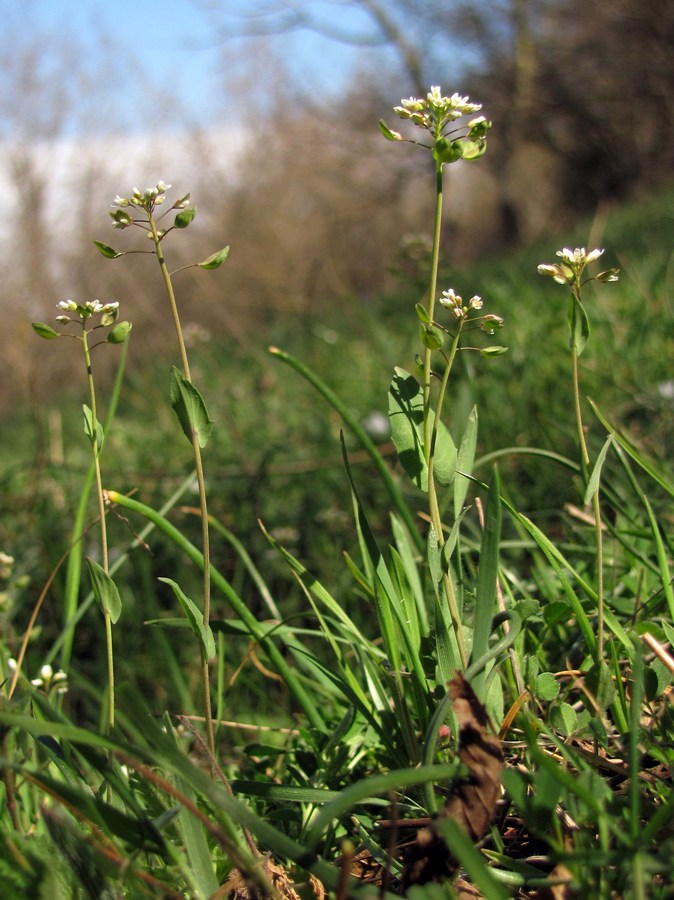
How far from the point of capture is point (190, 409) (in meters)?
0.73

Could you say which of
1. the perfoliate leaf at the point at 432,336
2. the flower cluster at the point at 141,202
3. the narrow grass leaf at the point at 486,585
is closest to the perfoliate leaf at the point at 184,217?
the flower cluster at the point at 141,202

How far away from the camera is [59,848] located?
611 mm

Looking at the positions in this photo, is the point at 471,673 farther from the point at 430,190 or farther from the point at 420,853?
the point at 430,190

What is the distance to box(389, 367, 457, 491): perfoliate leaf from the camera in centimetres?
77

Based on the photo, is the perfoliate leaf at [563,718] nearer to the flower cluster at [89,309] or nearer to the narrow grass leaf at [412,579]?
the narrow grass leaf at [412,579]

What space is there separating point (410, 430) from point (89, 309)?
0.32 meters

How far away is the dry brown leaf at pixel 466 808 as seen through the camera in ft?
2.03

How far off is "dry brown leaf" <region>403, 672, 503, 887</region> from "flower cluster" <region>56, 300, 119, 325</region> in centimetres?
47

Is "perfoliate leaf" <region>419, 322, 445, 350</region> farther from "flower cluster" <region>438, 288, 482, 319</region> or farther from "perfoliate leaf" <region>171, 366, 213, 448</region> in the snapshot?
"perfoliate leaf" <region>171, 366, 213, 448</region>

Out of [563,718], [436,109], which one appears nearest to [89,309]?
[436,109]

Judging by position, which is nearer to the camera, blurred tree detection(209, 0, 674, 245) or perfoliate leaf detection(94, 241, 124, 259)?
perfoliate leaf detection(94, 241, 124, 259)

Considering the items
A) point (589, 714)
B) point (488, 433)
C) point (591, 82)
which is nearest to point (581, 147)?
point (591, 82)

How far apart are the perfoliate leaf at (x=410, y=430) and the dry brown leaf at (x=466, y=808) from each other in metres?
0.24

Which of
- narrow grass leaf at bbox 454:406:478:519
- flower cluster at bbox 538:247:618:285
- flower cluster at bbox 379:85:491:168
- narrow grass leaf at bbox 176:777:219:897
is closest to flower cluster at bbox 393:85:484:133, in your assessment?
flower cluster at bbox 379:85:491:168
